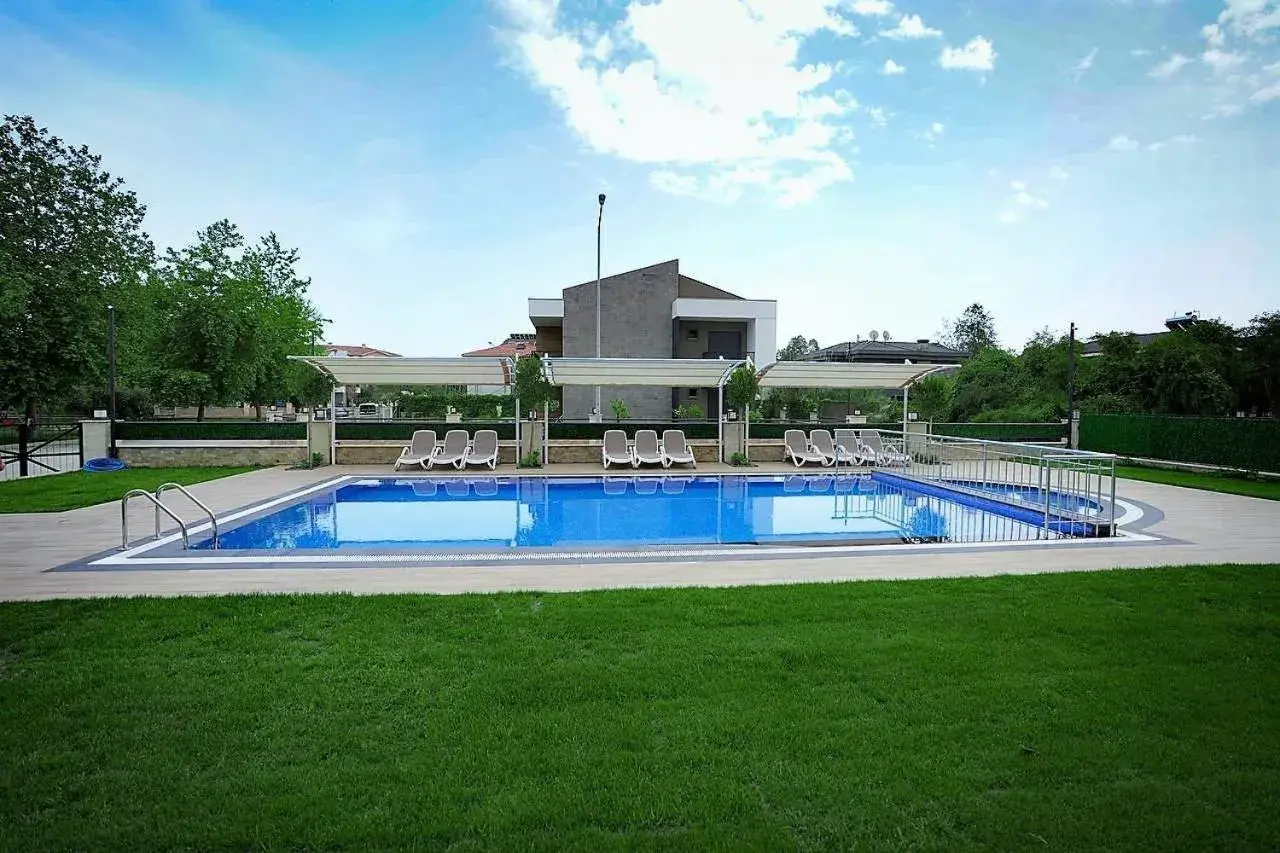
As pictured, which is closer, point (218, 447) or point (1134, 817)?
point (1134, 817)

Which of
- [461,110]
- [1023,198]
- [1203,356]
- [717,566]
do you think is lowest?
[717,566]

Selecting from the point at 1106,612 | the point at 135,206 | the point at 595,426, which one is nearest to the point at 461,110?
the point at 595,426

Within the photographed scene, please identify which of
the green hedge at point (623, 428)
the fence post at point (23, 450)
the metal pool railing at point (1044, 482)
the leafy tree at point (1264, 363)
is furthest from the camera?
the leafy tree at point (1264, 363)

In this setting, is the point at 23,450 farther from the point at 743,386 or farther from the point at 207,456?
the point at 743,386

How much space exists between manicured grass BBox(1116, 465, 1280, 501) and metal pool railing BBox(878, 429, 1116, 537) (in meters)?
1.29

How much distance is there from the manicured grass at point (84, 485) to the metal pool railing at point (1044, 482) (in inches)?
547

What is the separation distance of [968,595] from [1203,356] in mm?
22798

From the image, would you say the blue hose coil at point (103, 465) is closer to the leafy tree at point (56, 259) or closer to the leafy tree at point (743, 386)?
the leafy tree at point (56, 259)

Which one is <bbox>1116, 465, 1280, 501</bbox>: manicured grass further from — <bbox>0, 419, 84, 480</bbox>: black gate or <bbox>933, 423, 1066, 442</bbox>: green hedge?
<bbox>0, 419, 84, 480</bbox>: black gate

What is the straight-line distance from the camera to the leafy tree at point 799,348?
232ft

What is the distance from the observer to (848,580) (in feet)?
19.7

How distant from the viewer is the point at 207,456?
1688 centimetres

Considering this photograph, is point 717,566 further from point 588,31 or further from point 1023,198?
point 1023,198

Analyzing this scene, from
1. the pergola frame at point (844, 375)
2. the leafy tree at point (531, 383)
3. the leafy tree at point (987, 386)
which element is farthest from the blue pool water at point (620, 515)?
the leafy tree at point (987, 386)
